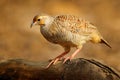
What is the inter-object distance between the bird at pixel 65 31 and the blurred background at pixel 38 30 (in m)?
2.93

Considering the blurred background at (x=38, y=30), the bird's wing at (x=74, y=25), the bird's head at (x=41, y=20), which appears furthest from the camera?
the blurred background at (x=38, y=30)

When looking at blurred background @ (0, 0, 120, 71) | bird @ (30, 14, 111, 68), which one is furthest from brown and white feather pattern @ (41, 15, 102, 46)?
blurred background @ (0, 0, 120, 71)

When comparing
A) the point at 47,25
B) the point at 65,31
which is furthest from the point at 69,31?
the point at 47,25

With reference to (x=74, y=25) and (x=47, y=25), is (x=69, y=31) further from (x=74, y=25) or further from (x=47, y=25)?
(x=47, y=25)

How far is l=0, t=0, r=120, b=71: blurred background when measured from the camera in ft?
31.1

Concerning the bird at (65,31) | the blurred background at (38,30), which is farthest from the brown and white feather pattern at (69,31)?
the blurred background at (38,30)

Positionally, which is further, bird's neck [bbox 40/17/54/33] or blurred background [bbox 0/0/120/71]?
blurred background [bbox 0/0/120/71]

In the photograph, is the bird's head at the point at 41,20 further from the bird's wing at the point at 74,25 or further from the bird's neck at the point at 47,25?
the bird's wing at the point at 74,25

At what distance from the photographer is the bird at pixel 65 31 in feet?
19.1

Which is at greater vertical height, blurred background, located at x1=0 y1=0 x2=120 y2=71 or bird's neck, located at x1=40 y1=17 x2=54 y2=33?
bird's neck, located at x1=40 y1=17 x2=54 y2=33

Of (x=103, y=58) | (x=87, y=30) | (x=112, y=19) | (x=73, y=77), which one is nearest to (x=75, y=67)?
(x=73, y=77)

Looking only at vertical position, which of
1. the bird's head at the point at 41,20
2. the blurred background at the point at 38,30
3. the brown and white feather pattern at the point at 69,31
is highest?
the bird's head at the point at 41,20

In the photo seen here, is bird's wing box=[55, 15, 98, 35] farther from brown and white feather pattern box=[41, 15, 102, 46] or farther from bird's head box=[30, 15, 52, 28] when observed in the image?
bird's head box=[30, 15, 52, 28]

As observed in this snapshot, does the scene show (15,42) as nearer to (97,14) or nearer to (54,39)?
(97,14)
